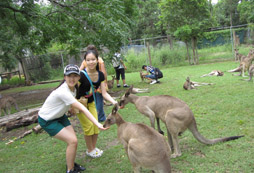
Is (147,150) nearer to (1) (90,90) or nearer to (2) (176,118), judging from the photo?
(2) (176,118)

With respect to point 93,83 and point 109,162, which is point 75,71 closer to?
point 93,83

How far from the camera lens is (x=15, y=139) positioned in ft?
19.7

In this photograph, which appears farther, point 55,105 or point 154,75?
point 154,75

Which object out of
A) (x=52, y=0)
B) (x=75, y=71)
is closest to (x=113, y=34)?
(x=52, y=0)

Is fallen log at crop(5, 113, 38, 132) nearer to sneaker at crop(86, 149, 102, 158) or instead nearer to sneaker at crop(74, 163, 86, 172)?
sneaker at crop(86, 149, 102, 158)

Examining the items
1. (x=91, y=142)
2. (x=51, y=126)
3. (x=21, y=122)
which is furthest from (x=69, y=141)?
(x=21, y=122)

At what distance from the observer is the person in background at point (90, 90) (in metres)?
4.09

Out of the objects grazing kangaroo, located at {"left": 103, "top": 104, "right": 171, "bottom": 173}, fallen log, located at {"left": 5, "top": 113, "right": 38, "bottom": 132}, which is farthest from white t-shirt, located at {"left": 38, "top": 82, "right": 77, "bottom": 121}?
fallen log, located at {"left": 5, "top": 113, "right": 38, "bottom": 132}

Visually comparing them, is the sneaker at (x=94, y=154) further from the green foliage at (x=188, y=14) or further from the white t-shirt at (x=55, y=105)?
the green foliage at (x=188, y=14)

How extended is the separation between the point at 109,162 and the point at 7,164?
2.23m

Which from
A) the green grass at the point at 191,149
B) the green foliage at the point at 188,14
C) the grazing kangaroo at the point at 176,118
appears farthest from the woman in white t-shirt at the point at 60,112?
the green foliage at the point at 188,14

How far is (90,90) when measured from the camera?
4328 millimetres

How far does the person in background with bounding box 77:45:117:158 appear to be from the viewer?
13.4 ft

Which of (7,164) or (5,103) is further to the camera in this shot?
(5,103)
